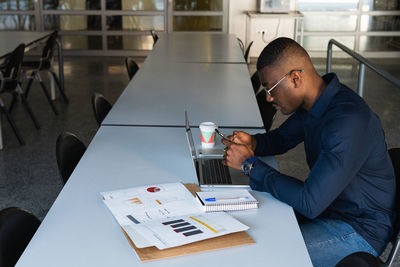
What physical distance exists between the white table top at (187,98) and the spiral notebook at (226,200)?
92cm

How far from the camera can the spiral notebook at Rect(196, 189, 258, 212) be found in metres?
1.51

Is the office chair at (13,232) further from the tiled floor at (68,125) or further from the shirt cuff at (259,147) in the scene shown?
the tiled floor at (68,125)

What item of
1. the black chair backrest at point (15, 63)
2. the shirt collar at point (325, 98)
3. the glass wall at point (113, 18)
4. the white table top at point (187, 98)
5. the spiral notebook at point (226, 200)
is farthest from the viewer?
the glass wall at point (113, 18)

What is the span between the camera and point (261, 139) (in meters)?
2.10

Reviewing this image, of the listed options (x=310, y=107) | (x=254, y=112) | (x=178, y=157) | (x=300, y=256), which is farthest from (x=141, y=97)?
(x=300, y=256)

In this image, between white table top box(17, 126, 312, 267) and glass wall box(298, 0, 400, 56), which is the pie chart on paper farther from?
glass wall box(298, 0, 400, 56)

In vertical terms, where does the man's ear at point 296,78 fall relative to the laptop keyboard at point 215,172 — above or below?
above

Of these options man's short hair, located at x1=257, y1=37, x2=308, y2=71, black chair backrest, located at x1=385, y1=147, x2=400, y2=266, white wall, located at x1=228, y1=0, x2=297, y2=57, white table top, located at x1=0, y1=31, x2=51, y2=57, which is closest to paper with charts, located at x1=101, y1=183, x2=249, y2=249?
man's short hair, located at x1=257, y1=37, x2=308, y2=71

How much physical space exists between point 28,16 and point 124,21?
1.76m

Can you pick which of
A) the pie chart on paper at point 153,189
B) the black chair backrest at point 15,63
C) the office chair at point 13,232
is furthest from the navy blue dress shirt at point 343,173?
the black chair backrest at point 15,63

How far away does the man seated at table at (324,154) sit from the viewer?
1596mm

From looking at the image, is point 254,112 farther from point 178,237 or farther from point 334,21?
point 334,21

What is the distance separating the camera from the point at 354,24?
8.90 metres

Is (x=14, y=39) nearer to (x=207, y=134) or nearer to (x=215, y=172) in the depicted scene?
(x=207, y=134)
